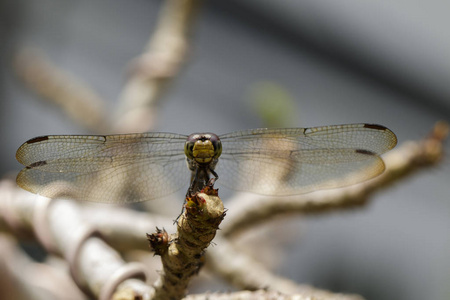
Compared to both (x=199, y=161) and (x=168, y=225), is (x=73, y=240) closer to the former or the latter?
(x=199, y=161)

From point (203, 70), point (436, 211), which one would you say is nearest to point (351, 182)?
point (436, 211)

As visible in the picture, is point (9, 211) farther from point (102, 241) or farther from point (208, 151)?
point (208, 151)

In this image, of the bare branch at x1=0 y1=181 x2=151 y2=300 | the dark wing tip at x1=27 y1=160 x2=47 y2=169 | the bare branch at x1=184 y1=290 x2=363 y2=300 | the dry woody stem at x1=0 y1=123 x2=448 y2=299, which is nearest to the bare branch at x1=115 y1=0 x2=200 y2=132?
the dry woody stem at x1=0 y1=123 x2=448 y2=299

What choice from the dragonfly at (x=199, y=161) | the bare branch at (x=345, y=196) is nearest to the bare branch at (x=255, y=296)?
the dragonfly at (x=199, y=161)


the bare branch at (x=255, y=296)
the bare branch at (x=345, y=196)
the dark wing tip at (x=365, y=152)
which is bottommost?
the bare branch at (x=255, y=296)

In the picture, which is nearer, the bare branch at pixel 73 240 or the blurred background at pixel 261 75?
the bare branch at pixel 73 240

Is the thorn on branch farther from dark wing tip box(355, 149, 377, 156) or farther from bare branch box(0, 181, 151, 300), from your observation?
dark wing tip box(355, 149, 377, 156)

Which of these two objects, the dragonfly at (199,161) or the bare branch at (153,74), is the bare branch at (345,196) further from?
the bare branch at (153,74)

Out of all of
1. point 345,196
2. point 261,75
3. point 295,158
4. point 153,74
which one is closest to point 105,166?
point 295,158
